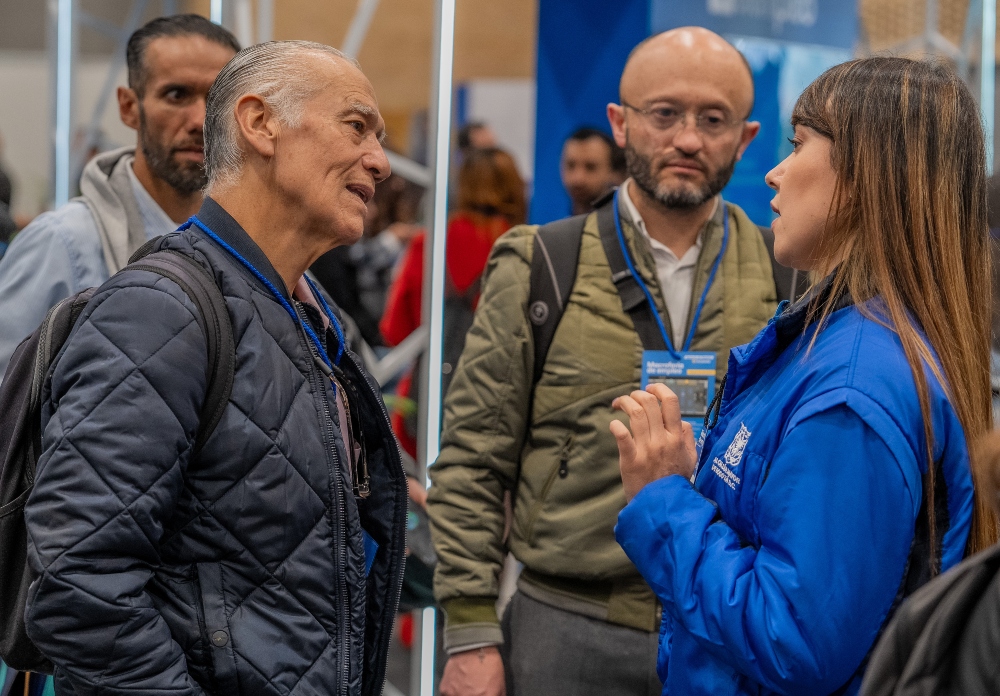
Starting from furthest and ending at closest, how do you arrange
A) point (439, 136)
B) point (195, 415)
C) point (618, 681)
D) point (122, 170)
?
point (439, 136)
point (122, 170)
point (618, 681)
point (195, 415)

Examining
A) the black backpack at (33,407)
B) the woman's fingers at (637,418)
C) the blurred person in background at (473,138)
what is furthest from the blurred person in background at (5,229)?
the blurred person in background at (473,138)

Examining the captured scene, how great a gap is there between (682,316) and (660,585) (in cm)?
94

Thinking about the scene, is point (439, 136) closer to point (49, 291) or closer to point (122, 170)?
point (122, 170)

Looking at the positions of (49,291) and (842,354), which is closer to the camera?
(842,354)

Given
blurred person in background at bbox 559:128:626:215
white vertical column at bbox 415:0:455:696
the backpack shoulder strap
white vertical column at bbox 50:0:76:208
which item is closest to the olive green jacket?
white vertical column at bbox 415:0:455:696

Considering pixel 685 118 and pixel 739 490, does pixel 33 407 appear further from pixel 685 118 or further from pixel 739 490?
pixel 685 118

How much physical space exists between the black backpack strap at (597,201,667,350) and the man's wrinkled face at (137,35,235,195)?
3.09 feet

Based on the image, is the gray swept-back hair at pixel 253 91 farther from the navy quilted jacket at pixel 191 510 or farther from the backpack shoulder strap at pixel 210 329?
the backpack shoulder strap at pixel 210 329

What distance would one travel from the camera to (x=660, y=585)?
4.74ft

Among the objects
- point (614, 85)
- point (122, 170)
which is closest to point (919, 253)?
point (122, 170)

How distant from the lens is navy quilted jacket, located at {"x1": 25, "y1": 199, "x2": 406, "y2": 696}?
1.33 m

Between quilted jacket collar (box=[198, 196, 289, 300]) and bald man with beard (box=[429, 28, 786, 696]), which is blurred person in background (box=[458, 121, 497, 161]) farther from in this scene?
quilted jacket collar (box=[198, 196, 289, 300])

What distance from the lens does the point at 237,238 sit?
160 centimetres

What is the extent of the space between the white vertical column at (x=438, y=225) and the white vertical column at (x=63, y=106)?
9.28 ft
